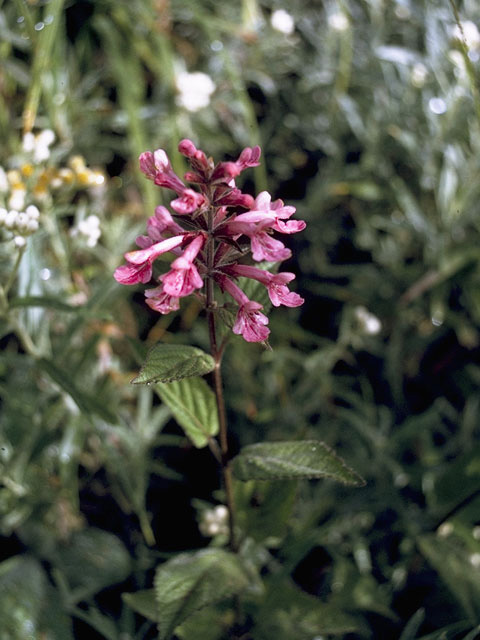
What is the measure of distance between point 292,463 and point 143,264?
354 millimetres

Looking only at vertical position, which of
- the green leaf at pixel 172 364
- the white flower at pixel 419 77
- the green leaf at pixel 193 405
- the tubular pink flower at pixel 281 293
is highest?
the tubular pink flower at pixel 281 293

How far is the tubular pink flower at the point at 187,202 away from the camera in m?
0.72

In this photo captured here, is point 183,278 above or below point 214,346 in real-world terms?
above

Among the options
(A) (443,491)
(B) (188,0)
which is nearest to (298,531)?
(A) (443,491)

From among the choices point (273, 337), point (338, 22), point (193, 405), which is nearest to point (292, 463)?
point (193, 405)

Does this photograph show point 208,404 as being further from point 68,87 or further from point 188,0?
point 188,0

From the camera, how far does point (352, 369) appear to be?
2.01m

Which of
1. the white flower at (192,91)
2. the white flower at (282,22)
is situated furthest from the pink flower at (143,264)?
the white flower at (282,22)

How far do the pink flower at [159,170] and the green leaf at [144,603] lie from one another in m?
0.73

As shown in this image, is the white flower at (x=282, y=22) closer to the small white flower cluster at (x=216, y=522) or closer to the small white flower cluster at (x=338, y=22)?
the small white flower cluster at (x=338, y=22)

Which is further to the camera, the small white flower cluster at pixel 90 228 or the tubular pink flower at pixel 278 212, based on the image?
the small white flower cluster at pixel 90 228

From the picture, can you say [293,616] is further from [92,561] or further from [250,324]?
[250,324]

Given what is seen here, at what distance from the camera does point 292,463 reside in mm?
880

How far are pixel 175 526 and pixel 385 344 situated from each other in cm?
89
